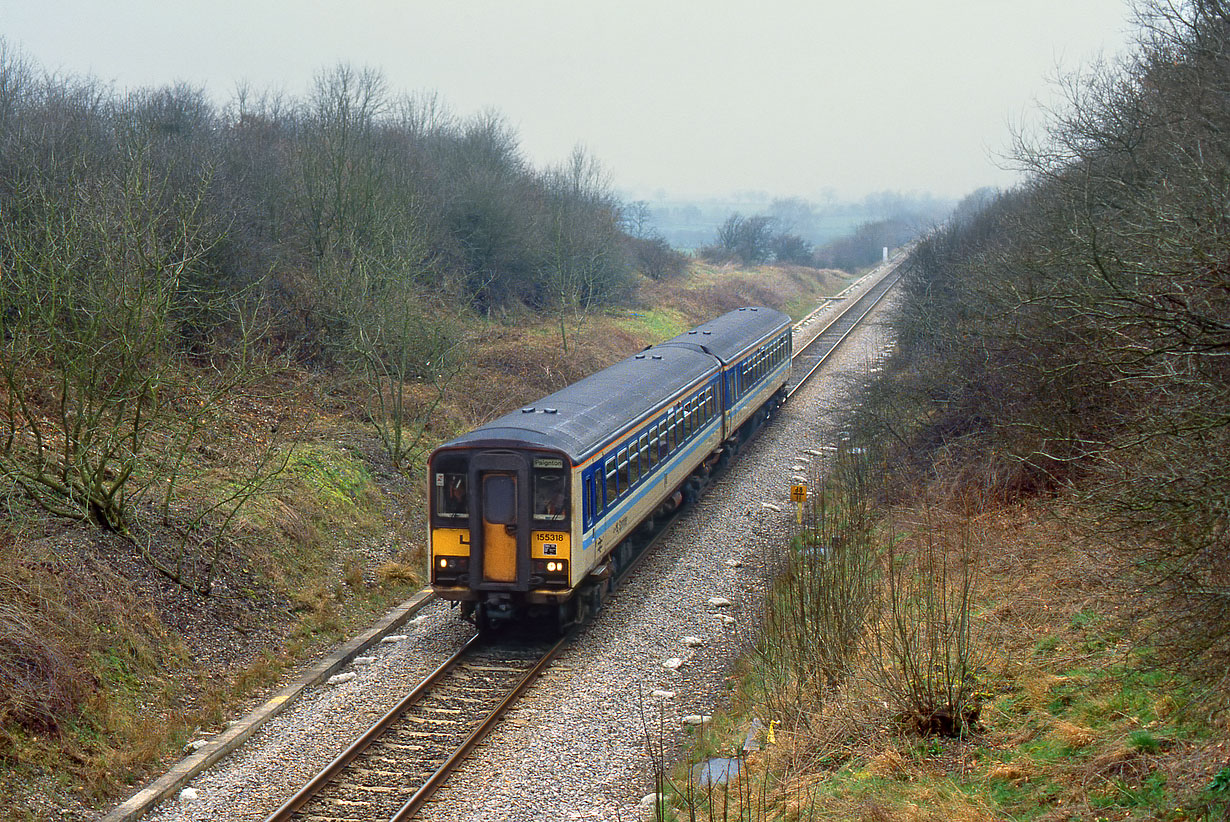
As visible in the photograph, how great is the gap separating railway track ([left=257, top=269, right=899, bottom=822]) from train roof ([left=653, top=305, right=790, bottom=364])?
10492 mm

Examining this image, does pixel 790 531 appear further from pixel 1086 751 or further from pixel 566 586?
pixel 1086 751

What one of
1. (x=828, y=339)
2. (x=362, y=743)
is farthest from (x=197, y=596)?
(x=828, y=339)

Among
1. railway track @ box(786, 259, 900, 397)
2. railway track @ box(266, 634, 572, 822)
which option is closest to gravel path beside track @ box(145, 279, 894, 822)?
railway track @ box(266, 634, 572, 822)

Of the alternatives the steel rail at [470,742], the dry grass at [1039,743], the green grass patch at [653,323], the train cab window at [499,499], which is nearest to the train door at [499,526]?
the train cab window at [499,499]

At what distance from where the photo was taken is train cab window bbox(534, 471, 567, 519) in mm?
12797

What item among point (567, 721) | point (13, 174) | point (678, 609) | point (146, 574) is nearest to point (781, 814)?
point (567, 721)

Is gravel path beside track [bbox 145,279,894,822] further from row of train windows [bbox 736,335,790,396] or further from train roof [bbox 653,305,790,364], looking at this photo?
row of train windows [bbox 736,335,790,396]

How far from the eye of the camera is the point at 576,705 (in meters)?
11.5

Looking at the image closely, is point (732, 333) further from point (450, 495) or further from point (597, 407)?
point (450, 495)

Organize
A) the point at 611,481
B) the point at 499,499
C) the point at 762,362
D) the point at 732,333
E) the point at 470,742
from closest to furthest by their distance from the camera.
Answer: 1. the point at 470,742
2. the point at 499,499
3. the point at 611,481
4. the point at 732,333
5. the point at 762,362

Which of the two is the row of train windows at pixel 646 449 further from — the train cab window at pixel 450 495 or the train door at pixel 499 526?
the train cab window at pixel 450 495

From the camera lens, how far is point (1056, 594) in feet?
37.6

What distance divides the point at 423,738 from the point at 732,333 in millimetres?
16374

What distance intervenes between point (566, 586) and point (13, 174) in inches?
575
